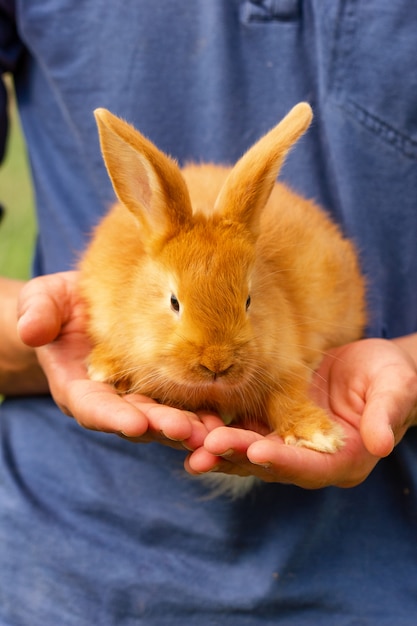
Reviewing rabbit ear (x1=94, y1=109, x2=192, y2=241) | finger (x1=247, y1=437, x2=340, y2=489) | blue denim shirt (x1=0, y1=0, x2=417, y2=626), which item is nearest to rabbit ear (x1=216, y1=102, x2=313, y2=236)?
rabbit ear (x1=94, y1=109, x2=192, y2=241)

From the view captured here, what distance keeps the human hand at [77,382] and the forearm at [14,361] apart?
1.40 ft

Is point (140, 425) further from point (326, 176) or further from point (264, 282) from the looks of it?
point (326, 176)

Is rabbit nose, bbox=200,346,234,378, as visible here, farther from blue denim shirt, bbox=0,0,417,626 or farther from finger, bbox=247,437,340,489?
blue denim shirt, bbox=0,0,417,626

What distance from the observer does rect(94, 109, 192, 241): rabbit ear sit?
2586mm

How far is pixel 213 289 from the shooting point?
2660 mm

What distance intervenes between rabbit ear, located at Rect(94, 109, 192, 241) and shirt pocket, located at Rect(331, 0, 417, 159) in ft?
3.40

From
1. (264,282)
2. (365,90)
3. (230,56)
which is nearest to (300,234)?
(264,282)

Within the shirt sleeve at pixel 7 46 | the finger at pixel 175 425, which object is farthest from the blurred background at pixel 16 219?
the finger at pixel 175 425

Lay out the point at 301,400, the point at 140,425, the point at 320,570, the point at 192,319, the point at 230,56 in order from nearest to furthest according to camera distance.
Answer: the point at 140,425 → the point at 192,319 → the point at 301,400 → the point at 320,570 → the point at 230,56

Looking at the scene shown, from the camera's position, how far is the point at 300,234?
10.6ft

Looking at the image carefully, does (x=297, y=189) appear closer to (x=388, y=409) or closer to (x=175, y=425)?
(x=388, y=409)

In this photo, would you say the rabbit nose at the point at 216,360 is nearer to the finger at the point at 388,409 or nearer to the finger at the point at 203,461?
the finger at the point at 203,461

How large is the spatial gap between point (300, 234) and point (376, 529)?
135 centimetres

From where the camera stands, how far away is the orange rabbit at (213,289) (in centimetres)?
264
